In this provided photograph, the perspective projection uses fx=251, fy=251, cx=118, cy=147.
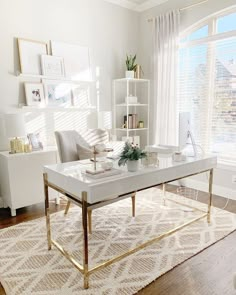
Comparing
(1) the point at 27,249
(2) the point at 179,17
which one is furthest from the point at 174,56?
(1) the point at 27,249

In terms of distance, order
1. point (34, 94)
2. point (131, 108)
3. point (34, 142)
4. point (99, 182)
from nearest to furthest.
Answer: point (99, 182)
point (34, 142)
point (34, 94)
point (131, 108)

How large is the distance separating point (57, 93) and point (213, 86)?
2224 millimetres

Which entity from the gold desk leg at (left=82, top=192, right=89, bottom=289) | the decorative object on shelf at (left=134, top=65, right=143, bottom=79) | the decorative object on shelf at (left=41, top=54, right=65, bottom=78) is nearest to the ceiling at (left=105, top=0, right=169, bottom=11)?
the decorative object on shelf at (left=134, top=65, right=143, bottom=79)

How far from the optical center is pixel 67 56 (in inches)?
143

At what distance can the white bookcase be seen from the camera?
4312 millimetres

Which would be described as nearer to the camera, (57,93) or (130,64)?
(57,93)

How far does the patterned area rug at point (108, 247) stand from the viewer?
1790mm

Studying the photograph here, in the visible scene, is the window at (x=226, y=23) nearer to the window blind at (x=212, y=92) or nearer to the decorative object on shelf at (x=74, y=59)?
the window blind at (x=212, y=92)

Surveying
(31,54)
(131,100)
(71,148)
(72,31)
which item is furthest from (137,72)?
(71,148)

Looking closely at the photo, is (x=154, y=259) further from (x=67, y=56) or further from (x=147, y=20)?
(x=147, y=20)

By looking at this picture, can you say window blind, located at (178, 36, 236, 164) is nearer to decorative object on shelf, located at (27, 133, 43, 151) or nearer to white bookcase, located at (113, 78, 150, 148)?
white bookcase, located at (113, 78, 150, 148)

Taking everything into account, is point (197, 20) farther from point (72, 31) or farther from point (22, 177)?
point (22, 177)

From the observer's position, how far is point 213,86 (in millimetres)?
3576

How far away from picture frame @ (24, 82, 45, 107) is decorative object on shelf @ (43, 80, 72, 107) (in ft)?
0.24
